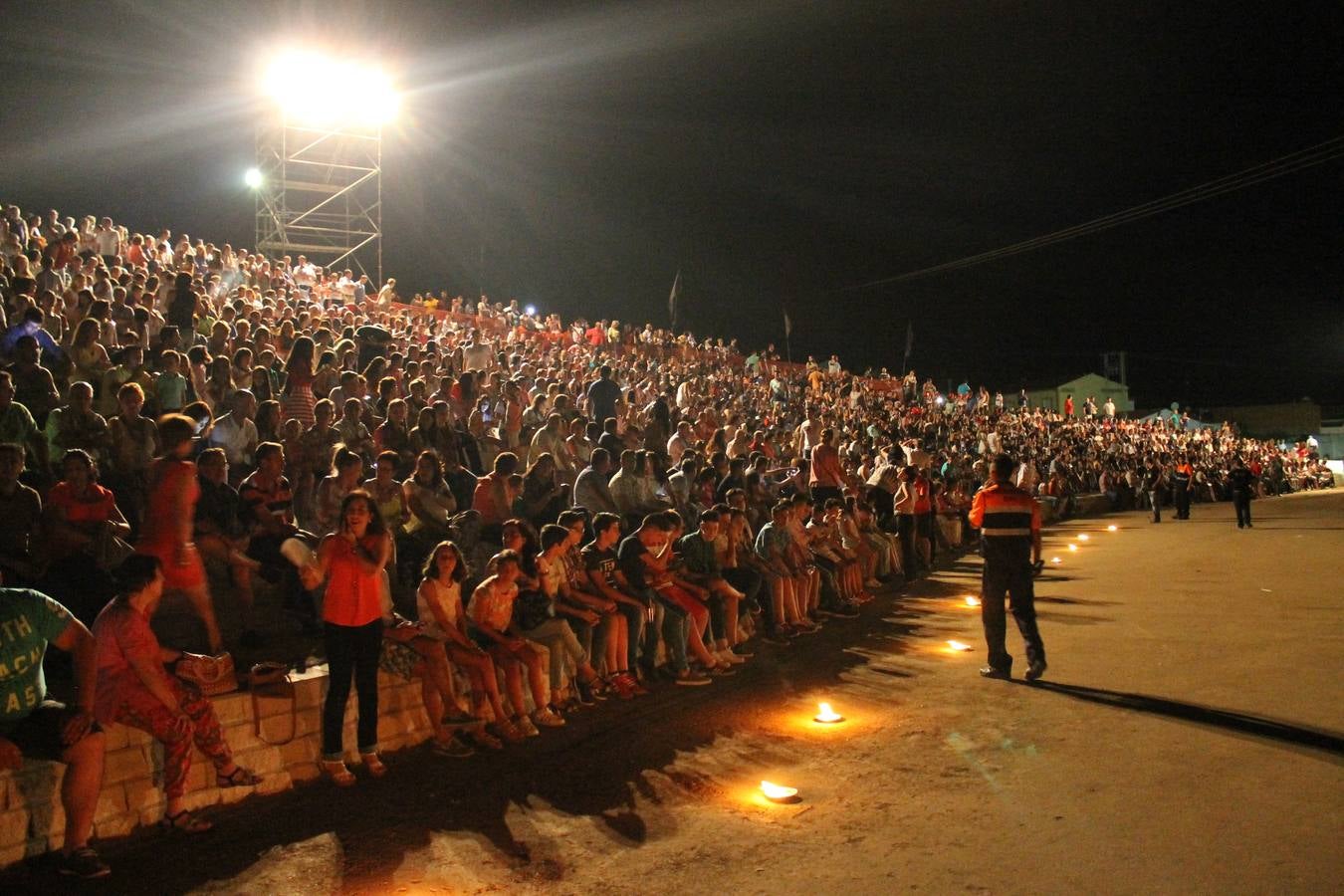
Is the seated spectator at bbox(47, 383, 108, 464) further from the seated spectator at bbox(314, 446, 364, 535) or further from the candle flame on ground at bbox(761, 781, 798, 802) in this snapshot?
the candle flame on ground at bbox(761, 781, 798, 802)

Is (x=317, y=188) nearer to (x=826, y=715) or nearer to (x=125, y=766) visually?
(x=826, y=715)

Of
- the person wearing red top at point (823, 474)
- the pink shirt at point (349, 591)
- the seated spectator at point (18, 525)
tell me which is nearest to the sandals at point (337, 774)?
the pink shirt at point (349, 591)

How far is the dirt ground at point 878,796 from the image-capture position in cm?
429

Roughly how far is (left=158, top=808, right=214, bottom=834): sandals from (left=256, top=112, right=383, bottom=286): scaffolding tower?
2775 centimetres

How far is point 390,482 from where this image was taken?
27.0ft

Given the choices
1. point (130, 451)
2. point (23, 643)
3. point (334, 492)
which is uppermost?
point (130, 451)

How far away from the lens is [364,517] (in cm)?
616

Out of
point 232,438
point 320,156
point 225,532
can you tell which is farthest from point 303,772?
point 320,156

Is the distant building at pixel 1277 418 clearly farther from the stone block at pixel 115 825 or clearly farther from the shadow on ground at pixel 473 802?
the stone block at pixel 115 825

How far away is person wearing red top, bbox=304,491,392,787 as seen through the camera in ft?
19.0

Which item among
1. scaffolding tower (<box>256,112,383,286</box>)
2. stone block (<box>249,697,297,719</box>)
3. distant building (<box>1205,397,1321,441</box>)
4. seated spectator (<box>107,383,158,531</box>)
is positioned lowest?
stone block (<box>249,697,297,719</box>)

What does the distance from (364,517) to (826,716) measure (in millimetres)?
3607

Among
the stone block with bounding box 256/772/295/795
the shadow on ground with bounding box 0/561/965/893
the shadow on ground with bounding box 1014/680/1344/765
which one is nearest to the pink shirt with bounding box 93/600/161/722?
the shadow on ground with bounding box 0/561/965/893

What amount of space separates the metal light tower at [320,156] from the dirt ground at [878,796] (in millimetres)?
26366
